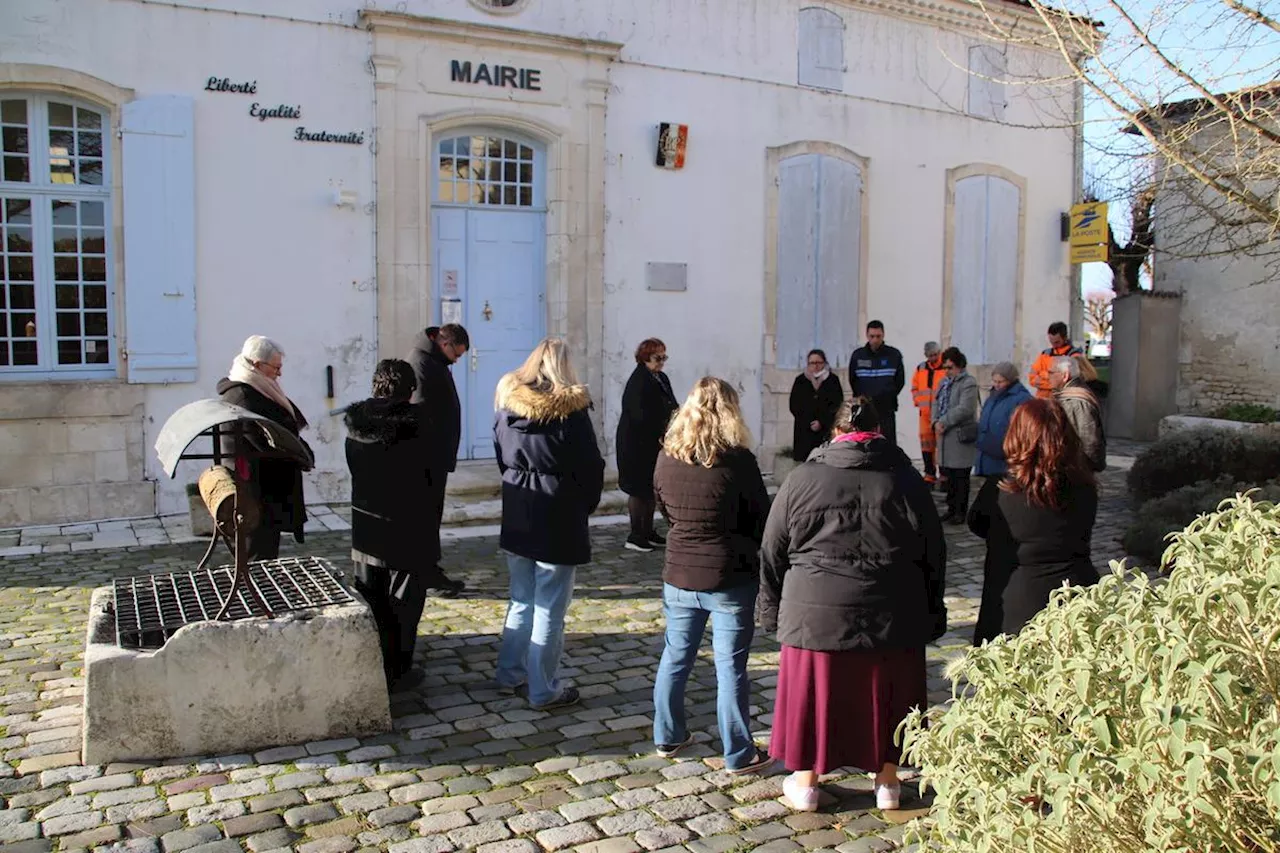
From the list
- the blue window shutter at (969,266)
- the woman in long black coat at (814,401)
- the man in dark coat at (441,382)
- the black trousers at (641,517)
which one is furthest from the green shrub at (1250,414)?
the man in dark coat at (441,382)

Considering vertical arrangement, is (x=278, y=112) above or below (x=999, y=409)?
above

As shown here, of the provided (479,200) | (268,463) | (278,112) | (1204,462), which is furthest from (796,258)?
(268,463)

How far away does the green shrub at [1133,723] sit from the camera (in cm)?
208

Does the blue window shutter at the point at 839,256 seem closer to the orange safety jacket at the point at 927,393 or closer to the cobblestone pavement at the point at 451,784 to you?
the orange safety jacket at the point at 927,393

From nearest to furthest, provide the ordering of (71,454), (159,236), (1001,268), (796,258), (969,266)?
1. (71,454)
2. (159,236)
3. (796,258)
4. (969,266)
5. (1001,268)

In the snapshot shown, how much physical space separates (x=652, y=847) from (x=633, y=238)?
8.66 m

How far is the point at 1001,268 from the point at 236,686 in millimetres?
12376

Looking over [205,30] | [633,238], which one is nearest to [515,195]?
[633,238]

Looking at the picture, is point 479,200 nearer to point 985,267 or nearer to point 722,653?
point 985,267

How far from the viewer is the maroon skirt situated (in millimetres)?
4055

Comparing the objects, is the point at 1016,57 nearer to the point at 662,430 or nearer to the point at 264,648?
the point at 662,430

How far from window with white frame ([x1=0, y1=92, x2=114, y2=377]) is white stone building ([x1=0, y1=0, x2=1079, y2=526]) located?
0.02 metres

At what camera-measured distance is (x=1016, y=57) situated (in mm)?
14820

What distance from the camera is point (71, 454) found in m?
9.62
